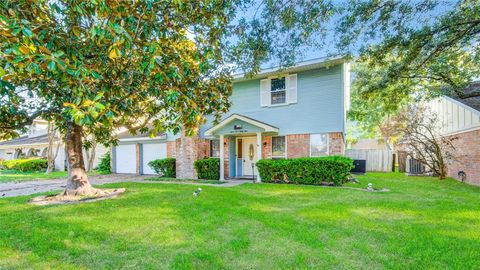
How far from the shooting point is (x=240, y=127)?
531 inches

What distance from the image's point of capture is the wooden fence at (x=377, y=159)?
66.3ft

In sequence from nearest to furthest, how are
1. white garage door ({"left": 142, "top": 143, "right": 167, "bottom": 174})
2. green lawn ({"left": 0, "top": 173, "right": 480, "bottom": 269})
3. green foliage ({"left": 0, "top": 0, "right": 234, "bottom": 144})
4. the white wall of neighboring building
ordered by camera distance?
green foliage ({"left": 0, "top": 0, "right": 234, "bottom": 144})
green lawn ({"left": 0, "top": 173, "right": 480, "bottom": 269})
the white wall of neighboring building
white garage door ({"left": 142, "top": 143, "right": 167, "bottom": 174})

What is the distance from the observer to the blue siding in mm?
12367

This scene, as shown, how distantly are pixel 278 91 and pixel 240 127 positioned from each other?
2744 millimetres

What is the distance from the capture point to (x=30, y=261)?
3938 mm

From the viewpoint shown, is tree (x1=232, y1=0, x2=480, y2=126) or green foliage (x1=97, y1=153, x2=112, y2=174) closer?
tree (x1=232, y1=0, x2=480, y2=126)

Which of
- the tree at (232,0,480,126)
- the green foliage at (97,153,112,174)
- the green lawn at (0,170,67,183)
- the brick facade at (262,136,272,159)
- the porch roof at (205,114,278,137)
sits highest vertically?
the tree at (232,0,480,126)

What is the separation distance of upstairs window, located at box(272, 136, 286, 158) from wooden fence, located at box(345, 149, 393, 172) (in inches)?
405

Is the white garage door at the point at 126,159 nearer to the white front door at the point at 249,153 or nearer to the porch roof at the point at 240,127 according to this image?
the porch roof at the point at 240,127

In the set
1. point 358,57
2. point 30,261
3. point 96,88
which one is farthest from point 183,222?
point 358,57

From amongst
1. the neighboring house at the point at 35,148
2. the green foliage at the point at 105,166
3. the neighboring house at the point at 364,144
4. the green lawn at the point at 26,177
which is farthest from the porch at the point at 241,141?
the neighboring house at the point at 364,144

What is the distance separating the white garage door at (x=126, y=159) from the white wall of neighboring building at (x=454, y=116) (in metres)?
18.3

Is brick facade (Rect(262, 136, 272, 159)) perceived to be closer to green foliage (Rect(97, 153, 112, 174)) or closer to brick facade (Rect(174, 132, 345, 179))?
brick facade (Rect(174, 132, 345, 179))

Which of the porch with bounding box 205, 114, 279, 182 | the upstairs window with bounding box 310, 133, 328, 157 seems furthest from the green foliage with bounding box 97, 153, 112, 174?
the upstairs window with bounding box 310, 133, 328, 157
